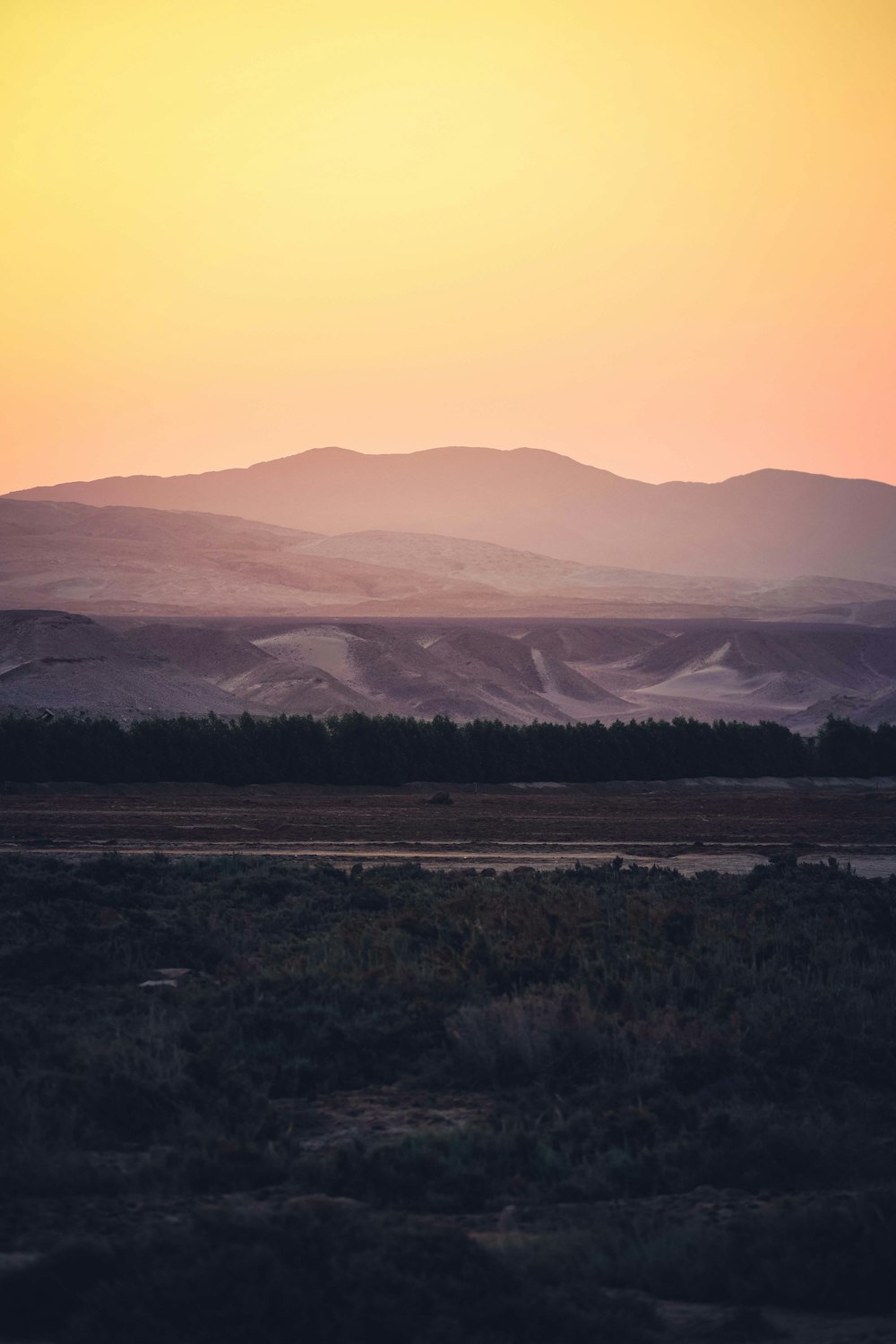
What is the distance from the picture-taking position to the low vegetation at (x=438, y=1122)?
6.36 meters

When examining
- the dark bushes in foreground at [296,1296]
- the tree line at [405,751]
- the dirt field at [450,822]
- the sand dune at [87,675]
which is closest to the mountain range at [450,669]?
the sand dune at [87,675]

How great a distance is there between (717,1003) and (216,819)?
78.1ft

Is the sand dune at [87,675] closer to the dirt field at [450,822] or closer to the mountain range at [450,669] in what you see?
the mountain range at [450,669]

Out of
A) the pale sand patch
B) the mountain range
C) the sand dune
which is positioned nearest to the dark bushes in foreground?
the mountain range

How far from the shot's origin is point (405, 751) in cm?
4838

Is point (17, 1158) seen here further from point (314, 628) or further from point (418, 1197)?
point (314, 628)

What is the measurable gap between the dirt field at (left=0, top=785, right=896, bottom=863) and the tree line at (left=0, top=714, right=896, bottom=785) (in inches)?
62.7

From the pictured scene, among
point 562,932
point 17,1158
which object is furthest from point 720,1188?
point 562,932

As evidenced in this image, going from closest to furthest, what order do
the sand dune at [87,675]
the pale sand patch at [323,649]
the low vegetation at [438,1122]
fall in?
the low vegetation at [438,1122] → the sand dune at [87,675] → the pale sand patch at [323,649]

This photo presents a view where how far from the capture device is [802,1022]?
11.4 meters

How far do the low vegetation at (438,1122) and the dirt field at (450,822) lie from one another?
12457mm

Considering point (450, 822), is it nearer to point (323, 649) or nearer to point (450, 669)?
point (450, 669)

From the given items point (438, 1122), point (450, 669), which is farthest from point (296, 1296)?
point (450, 669)

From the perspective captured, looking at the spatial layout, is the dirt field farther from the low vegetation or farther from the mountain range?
the mountain range
